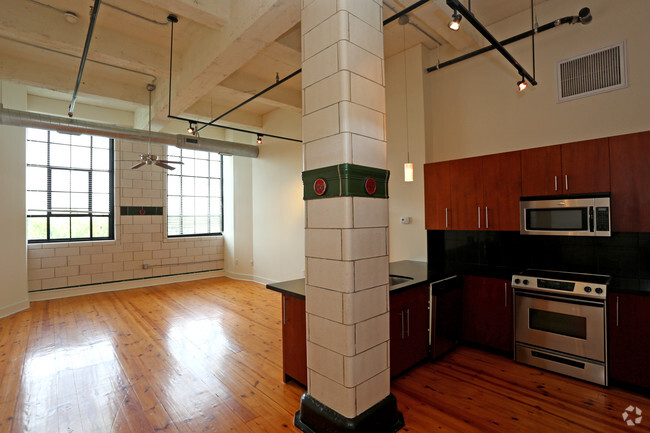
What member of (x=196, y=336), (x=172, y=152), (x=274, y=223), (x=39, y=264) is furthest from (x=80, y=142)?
(x=196, y=336)

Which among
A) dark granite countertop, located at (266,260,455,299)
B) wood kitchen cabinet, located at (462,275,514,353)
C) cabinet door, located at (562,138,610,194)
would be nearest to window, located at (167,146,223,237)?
dark granite countertop, located at (266,260,455,299)

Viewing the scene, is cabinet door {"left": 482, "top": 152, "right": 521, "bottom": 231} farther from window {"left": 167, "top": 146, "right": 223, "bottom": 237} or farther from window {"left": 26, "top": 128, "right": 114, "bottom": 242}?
window {"left": 26, "top": 128, "right": 114, "bottom": 242}

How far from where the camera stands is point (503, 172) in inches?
140

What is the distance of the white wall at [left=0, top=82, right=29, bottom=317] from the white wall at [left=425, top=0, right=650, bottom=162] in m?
6.70

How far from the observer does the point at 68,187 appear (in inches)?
263

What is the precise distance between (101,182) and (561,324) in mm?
8425

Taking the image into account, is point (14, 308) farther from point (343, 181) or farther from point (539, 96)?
point (539, 96)

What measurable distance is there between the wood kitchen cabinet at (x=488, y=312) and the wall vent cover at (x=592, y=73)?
2141 mm

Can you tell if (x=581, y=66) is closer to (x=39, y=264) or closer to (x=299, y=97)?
(x=299, y=97)

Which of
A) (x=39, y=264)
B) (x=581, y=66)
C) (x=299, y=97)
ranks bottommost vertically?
(x=39, y=264)

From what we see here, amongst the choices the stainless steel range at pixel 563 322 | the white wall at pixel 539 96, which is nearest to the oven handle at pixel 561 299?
the stainless steel range at pixel 563 322

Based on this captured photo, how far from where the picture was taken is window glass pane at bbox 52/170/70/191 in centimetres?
654

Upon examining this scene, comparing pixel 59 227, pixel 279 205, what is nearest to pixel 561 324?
pixel 279 205

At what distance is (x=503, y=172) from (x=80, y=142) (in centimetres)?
804
